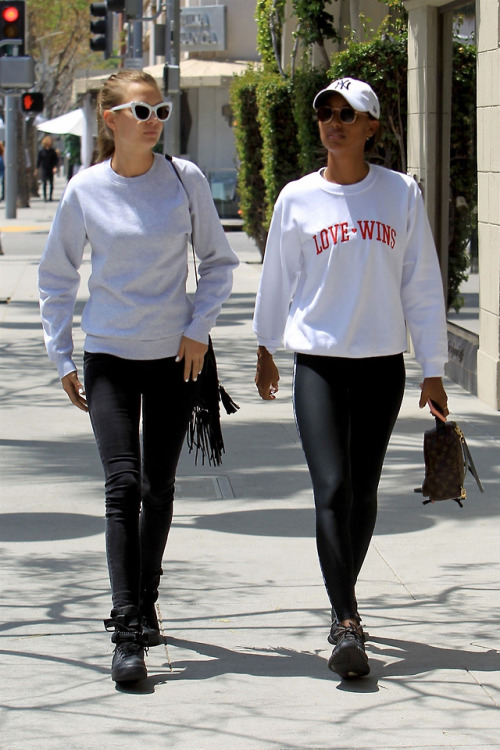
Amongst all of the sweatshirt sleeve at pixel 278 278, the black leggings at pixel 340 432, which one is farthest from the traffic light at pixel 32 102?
the black leggings at pixel 340 432

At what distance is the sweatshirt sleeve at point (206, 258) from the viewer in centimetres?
444

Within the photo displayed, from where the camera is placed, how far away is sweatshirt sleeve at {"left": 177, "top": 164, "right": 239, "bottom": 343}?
14.6ft

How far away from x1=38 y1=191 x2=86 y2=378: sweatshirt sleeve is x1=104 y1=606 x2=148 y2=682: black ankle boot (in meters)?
0.80

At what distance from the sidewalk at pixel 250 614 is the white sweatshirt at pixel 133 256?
1.02 meters

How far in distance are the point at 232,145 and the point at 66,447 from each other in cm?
3151

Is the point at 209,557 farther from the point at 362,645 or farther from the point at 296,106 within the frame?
the point at 296,106

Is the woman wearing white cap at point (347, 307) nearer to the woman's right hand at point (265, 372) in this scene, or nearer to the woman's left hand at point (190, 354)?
the woman's right hand at point (265, 372)

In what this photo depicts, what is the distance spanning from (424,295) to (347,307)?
297mm

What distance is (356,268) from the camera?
429cm

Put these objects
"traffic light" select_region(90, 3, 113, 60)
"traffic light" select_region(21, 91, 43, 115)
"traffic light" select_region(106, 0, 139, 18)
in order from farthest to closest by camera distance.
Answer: "traffic light" select_region(21, 91, 43, 115), "traffic light" select_region(90, 3, 113, 60), "traffic light" select_region(106, 0, 139, 18)

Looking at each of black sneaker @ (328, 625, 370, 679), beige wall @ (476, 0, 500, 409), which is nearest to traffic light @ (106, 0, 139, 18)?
beige wall @ (476, 0, 500, 409)

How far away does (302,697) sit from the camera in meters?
4.14

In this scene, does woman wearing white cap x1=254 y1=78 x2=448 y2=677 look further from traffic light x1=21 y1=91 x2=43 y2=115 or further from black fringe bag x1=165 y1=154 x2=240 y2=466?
traffic light x1=21 y1=91 x2=43 y2=115

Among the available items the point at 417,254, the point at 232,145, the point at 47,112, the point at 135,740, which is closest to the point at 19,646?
the point at 135,740
